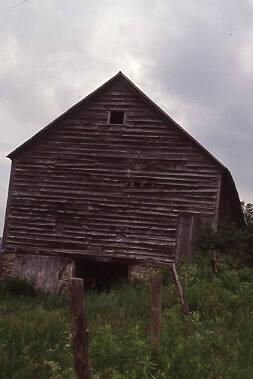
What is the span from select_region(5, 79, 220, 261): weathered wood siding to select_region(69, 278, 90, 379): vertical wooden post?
1342 cm

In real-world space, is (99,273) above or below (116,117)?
below

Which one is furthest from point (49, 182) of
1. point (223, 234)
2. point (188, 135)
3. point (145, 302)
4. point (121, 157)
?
point (145, 302)

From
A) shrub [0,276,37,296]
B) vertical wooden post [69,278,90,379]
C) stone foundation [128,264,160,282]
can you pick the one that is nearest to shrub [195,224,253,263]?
stone foundation [128,264,160,282]

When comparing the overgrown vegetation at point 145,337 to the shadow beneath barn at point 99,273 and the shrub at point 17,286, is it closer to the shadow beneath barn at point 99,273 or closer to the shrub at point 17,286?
the shrub at point 17,286

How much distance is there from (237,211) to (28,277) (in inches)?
389

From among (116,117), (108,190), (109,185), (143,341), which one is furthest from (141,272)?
(143,341)

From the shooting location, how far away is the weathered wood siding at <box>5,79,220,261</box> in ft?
61.5

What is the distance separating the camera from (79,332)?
511cm

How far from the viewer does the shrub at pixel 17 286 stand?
17109mm

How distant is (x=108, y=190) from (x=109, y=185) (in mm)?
185

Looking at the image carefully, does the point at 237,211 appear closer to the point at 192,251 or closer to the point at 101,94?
the point at 192,251

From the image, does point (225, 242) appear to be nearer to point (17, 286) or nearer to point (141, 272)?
point (141, 272)

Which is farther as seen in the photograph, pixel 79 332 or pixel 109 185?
pixel 109 185

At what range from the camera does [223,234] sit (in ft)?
59.9
